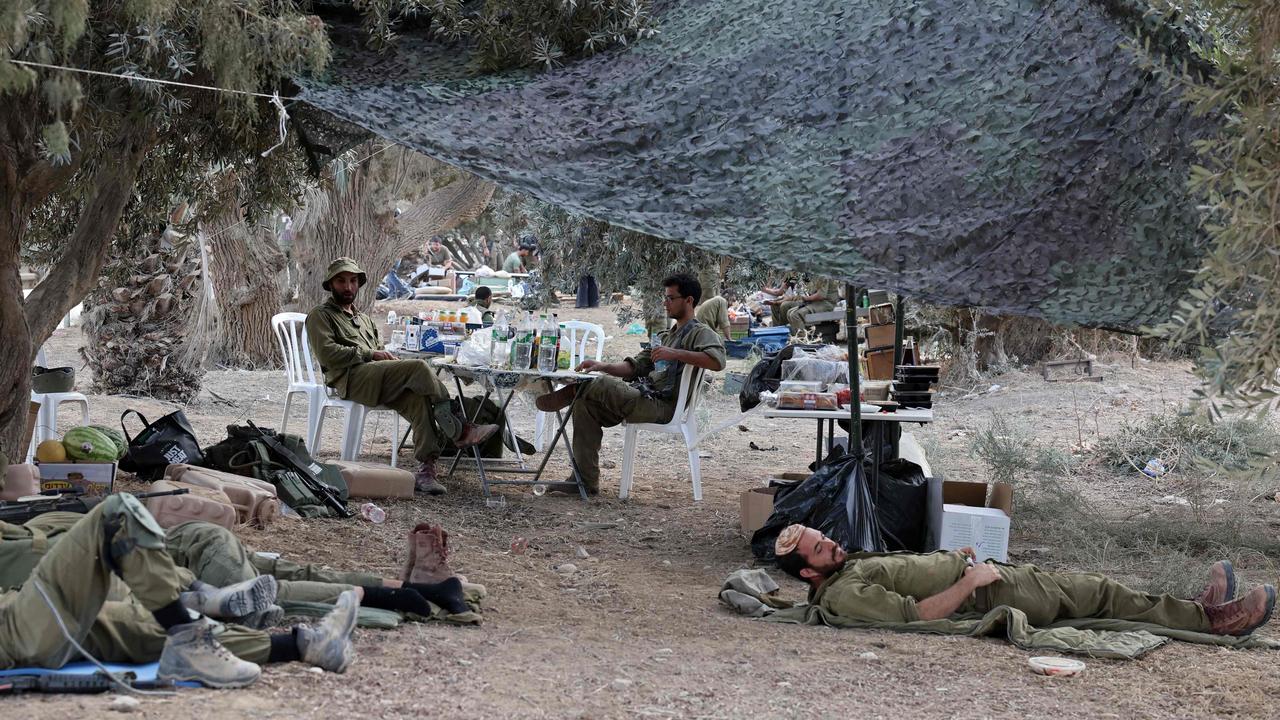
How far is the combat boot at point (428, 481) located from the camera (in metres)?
7.22

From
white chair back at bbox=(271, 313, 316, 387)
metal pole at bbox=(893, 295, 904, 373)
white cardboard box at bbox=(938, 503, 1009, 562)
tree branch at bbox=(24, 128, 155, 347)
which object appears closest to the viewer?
white cardboard box at bbox=(938, 503, 1009, 562)

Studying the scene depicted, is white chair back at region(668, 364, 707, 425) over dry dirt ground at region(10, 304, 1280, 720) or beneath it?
over

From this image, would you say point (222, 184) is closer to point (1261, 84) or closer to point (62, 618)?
point (62, 618)

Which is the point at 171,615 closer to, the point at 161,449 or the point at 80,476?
the point at 80,476

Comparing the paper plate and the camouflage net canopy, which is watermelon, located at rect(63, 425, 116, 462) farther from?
the paper plate

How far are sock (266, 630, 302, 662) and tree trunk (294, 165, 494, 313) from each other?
32.5 feet

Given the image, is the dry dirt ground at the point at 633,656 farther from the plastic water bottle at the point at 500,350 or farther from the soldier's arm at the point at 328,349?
the soldier's arm at the point at 328,349

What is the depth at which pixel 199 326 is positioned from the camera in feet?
36.4

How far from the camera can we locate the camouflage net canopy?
4.48 meters

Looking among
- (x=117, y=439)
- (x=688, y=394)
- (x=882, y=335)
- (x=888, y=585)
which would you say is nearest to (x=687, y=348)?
(x=688, y=394)

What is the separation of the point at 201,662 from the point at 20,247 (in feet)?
10.8

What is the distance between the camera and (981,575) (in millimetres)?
4684

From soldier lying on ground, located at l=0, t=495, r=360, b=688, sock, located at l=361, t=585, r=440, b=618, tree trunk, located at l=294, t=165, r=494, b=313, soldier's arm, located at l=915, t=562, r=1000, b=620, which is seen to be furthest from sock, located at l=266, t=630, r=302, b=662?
tree trunk, located at l=294, t=165, r=494, b=313

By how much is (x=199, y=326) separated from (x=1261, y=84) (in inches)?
369
